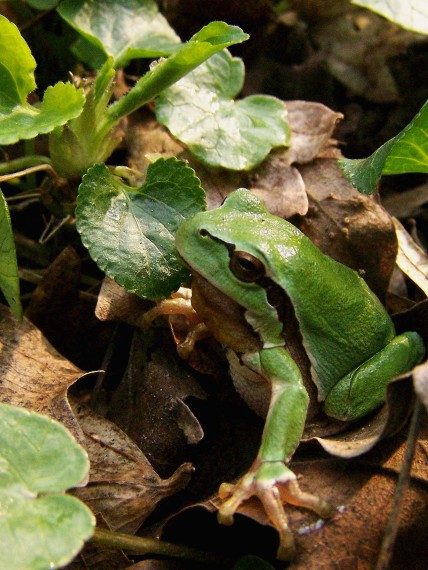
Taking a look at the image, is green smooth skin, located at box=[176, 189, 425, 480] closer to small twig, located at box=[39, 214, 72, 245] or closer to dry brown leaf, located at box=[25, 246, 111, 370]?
dry brown leaf, located at box=[25, 246, 111, 370]

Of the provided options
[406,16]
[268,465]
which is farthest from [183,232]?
[406,16]

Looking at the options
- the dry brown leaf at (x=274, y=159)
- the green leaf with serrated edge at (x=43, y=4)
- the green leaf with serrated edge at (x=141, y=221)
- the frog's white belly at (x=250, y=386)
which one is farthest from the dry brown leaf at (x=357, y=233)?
the green leaf with serrated edge at (x=43, y=4)

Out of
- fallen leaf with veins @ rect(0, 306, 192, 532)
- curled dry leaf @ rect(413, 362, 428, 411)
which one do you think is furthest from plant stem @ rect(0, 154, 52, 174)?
curled dry leaf @ rect(413, 362, 428, 411)

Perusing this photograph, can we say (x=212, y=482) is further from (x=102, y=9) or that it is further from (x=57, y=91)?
(x=102, y=9)

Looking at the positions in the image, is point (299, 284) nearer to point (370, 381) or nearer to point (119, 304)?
point (370, 381)

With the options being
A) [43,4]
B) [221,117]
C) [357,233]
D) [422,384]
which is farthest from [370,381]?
[43,4]

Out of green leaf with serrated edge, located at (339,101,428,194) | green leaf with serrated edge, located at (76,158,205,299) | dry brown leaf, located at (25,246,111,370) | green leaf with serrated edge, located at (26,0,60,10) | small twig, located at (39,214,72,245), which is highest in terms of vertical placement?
green leaf with serrated edge, located at (339,101,428,194)

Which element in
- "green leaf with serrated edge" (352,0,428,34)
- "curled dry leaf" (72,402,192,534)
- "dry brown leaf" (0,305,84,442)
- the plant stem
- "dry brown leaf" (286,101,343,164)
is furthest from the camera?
"dry brown leaf" (286,101,343,164)
